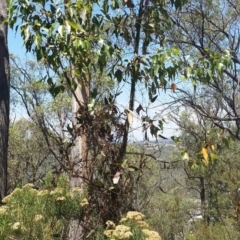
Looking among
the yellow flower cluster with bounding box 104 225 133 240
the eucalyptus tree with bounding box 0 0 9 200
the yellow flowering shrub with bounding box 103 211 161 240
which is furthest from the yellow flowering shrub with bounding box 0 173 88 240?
the eucalyptus tree with bounding box 0 0 9 200

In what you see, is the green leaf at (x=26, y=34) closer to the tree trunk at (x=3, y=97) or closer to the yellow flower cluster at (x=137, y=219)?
the yellow flower cluster at (x=137, y=219)

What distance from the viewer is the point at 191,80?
9.50 feet

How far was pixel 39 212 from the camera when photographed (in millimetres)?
2678

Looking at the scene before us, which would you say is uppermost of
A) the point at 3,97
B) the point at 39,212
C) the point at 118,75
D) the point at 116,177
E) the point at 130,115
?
the point at 3,97

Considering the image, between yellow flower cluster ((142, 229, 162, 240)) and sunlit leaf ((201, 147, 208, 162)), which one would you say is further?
sunlit leaf ((201, 147, 208, 162))

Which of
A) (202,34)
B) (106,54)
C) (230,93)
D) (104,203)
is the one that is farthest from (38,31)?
(230,93)

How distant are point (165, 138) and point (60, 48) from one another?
3.06 feet

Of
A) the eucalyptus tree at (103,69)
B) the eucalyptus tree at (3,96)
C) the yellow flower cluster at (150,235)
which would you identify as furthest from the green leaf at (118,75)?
the eucalyptus tree at (3,96)

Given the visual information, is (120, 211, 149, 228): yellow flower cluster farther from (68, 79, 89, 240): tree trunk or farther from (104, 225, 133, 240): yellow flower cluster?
(68, 79, 89, 240): tree trunk

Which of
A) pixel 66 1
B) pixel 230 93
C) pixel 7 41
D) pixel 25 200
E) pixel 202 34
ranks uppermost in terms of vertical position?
pixel 202 34

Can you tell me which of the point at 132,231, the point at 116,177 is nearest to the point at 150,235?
the point at 132,231

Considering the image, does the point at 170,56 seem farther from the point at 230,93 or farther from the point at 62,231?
the point at 230,93

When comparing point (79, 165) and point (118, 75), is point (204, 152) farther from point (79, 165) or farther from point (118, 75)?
point (79, 165)

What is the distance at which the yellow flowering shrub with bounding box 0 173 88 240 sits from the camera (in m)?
2.49
